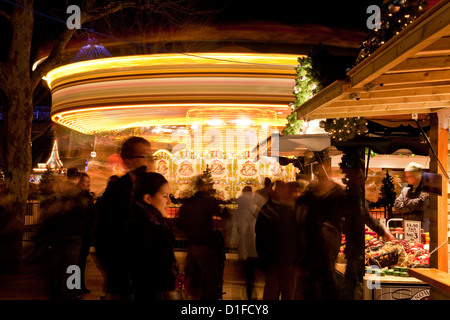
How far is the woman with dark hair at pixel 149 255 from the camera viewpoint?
12.4 feet

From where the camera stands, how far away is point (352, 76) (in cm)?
382

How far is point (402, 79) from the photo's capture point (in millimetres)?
3865

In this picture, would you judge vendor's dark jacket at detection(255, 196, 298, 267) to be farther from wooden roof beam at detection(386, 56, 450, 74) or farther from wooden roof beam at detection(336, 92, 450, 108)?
wooden roof beam at detection(386, 56, 450, 74)

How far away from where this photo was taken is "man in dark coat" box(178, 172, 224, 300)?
5938mm

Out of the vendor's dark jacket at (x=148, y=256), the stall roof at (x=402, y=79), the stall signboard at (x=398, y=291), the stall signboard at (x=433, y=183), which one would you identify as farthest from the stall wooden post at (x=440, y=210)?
the vendor's dark jacket at (x=148, y=256)

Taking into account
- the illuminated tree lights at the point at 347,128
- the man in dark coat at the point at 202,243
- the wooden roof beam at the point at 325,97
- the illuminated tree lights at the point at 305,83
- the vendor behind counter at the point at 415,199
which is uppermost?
the illuminated tree lights at the point at 305,83

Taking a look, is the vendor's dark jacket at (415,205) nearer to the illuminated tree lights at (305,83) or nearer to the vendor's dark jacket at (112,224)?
the illuminated tree lights at (305,83)

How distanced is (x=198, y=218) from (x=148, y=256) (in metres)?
2.14

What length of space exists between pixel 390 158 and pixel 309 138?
20.0 ft

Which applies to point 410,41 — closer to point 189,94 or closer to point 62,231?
point 189,94

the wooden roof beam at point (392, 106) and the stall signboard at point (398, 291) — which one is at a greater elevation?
the wooden roof beam at point (392, 106)

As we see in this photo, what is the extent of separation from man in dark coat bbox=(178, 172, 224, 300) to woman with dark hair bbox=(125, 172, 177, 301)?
1951mm
